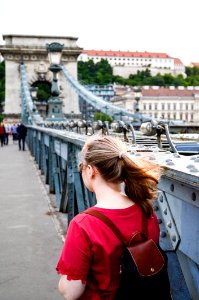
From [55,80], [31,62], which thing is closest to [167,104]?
[31,62]

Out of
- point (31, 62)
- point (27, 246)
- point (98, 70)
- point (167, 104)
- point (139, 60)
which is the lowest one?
point (27, 246)

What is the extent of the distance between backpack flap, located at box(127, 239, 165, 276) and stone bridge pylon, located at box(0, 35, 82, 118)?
49.1 metres

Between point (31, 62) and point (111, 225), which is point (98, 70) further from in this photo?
point (111, 225)

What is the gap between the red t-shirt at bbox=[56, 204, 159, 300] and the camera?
1719mm

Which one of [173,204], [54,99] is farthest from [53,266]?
[54,99]

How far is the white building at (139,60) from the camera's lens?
5955 inches

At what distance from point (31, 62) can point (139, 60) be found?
110386 mm

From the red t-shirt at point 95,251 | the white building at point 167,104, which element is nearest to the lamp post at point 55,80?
the red t-shirt at point 95,251

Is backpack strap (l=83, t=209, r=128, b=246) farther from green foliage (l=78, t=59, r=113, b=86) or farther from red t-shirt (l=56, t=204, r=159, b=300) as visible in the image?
green foliage (l=78, t=59, r=113, b=86)

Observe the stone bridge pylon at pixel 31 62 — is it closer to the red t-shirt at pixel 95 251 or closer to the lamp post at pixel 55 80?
the lamp post at pixel 55 80

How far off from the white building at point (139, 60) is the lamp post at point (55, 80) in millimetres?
133249

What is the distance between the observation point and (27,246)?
186 inches

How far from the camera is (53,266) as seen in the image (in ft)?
13.5

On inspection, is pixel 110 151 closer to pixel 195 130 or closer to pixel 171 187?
pixel 171 187
